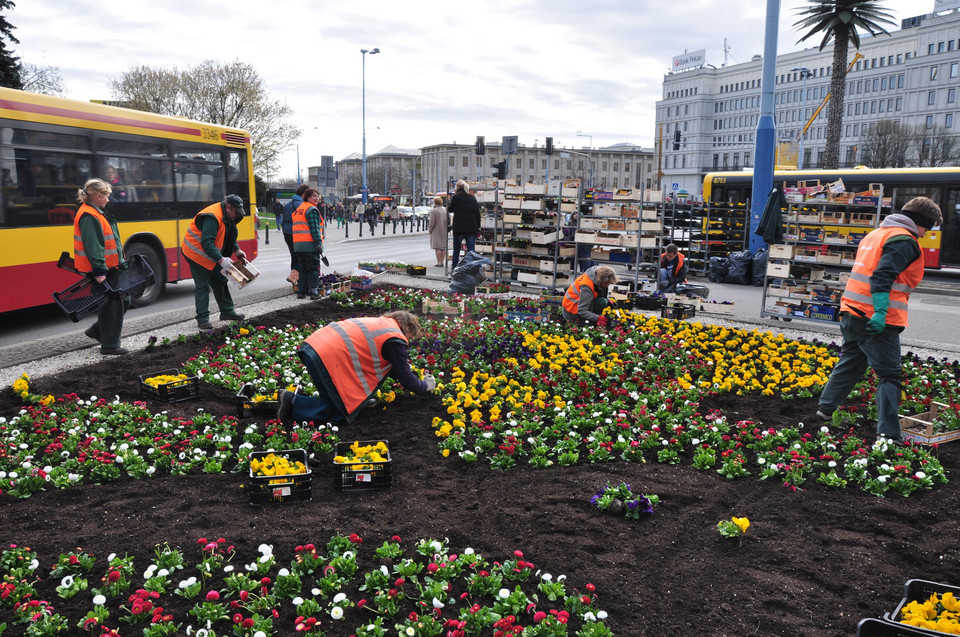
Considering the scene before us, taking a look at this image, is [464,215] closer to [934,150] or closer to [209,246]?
[209,246]

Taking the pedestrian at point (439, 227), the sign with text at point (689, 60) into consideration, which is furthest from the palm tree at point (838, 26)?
the sign with text at point (689, 60)

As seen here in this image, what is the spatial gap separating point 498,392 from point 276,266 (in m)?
14.7

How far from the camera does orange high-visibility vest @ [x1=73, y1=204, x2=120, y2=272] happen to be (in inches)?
325

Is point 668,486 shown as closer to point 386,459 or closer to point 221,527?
point 386,459

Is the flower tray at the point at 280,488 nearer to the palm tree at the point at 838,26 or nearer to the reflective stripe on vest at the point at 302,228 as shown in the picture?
the reflective stripe on vest at the point at 302,228

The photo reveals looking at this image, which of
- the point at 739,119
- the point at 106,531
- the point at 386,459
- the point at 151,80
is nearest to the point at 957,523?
the point at 386,459

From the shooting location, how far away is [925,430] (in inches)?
233

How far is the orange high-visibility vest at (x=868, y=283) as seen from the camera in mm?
5754

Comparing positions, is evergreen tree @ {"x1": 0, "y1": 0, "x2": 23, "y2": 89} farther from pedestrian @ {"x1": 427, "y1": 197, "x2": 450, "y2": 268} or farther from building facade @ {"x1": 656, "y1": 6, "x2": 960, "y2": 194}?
building facade @ {"x1": 656, "y1": 6, "x2": 960, "y2": 194}

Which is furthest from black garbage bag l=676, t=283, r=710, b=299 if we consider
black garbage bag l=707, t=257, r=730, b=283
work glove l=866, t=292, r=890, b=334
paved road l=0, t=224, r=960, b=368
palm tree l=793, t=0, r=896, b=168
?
palm tree l=793, t=0, r=896, b=168

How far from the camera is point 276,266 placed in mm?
20500

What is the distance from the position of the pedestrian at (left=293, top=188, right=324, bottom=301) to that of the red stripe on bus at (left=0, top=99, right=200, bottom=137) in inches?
111

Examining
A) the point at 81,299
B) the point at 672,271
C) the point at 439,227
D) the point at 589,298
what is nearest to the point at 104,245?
the point at 81,299

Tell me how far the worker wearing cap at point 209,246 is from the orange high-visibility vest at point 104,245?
1.31 metres
